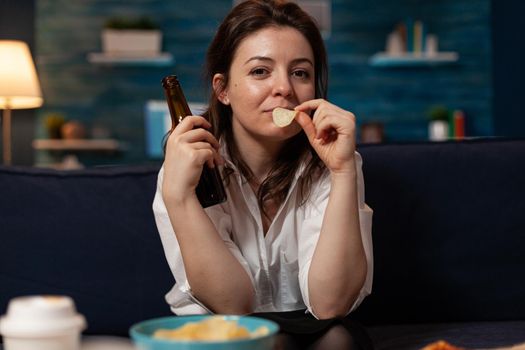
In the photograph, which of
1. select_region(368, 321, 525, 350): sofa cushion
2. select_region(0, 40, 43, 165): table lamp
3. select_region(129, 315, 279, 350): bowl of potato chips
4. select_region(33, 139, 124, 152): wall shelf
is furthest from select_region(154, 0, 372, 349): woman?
select_region(33, 139, 124, 152): wall shelf

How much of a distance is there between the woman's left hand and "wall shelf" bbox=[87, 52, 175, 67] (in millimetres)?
4574

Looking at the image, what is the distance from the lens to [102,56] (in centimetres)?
586

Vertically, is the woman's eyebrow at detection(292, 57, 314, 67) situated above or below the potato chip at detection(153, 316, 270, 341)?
above

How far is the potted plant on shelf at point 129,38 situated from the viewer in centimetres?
584

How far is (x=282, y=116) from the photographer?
1.50 m

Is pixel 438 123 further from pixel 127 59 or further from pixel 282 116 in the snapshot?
pixel 282 116

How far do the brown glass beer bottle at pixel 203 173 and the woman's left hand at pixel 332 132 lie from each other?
0.24m

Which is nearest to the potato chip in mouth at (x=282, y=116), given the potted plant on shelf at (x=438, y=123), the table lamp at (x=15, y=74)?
the table lamp at (x=15, y=74)

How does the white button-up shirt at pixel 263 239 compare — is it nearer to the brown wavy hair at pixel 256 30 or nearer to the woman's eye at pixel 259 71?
the brown wavy hair at pixel 256 30

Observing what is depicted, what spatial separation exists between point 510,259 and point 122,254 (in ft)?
3.06

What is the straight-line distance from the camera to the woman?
53.9 inches

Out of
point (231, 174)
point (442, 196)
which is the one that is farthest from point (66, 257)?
point (442, 196)

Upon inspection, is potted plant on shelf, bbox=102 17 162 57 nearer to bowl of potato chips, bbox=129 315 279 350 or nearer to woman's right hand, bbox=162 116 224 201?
woman's right hand, bbox=162 116 224 201

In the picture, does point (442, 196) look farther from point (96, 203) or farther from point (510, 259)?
point (96, 203)
